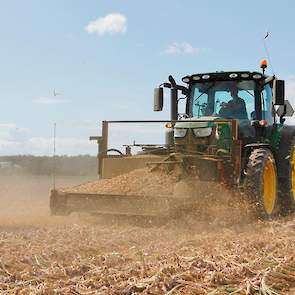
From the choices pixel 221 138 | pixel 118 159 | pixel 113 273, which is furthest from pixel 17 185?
pixel 113 273

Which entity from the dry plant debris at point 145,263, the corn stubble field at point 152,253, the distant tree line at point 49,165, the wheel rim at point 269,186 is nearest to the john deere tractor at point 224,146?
the wheel rim at point 269,186

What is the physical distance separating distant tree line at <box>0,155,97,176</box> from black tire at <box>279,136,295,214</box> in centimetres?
1647

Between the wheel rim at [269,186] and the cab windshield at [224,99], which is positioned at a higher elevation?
the cab windshield at [224,99]

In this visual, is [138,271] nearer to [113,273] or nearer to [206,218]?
[113,273]

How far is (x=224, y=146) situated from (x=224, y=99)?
121cm

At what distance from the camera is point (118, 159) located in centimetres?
957

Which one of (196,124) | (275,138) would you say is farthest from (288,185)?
(196,124)

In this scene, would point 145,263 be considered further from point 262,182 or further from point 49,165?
point 49,165

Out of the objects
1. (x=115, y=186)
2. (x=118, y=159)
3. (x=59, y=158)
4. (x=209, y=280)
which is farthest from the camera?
(x=59, y=158)

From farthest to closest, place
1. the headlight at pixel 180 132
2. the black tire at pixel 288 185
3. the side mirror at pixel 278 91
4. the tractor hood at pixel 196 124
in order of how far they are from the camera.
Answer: the black tire at pixel 288 185 < the side mirror at pixel 278 91 < the headlight at pixel 180 132 < the tractor hood at pixel 196 124

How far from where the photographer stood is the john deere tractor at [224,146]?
8.57 meters

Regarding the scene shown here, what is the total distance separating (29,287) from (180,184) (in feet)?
14.4

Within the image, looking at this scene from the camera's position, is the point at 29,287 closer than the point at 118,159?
Yes

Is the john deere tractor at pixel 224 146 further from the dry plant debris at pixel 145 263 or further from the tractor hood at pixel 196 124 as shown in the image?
the dry plant debris at pixel 145 263
